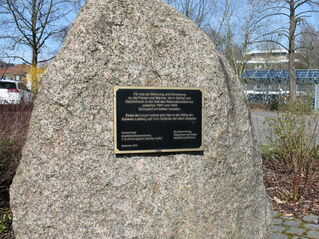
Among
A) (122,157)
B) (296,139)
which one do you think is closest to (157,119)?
(122,157)

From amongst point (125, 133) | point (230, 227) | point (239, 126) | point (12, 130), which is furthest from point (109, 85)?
point (12, 130)

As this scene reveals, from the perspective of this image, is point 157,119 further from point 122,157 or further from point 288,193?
point 288,193

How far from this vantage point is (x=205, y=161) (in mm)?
3197

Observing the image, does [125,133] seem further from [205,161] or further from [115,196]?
[205,161]

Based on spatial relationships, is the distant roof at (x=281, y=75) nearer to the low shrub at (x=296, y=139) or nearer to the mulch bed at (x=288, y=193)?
the low shrub at (x=296, y=139)

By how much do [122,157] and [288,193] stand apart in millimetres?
3268

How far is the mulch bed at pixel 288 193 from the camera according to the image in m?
4.89

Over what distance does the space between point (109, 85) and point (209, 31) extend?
83.0 feet

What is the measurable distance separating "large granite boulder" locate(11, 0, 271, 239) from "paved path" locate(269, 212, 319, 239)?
1.10m

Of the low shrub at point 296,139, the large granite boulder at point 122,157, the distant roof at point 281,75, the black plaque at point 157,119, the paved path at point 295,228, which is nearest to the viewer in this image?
the large granite boulder at point 122,157

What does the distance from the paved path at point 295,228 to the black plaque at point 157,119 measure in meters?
1.78

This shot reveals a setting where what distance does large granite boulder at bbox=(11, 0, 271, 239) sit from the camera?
285 centimetres

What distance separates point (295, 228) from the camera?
4.30 meters

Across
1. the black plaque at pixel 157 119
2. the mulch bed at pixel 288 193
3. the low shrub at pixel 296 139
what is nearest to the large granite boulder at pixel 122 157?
the black plaque at pixel 157 119
